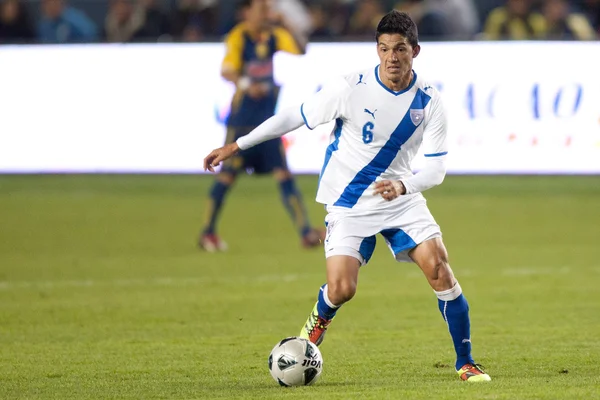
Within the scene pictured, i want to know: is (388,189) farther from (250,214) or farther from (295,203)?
(250,214)

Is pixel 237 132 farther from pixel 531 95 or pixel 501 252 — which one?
pixel 531 95

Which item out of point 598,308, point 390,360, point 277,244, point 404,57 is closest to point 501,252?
point 277,244

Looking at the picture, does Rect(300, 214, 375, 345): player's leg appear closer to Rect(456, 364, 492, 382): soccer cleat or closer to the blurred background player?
Rect(456, 364, 492, 382): soccer cleat

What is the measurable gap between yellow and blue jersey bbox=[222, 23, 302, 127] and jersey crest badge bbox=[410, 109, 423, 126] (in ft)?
21.2

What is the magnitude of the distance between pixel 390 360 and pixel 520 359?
77 cm

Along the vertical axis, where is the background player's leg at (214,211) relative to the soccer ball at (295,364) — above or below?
below

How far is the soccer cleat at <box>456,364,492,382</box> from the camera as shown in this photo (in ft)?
22.0

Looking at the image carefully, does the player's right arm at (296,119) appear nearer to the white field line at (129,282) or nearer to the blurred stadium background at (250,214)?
the blurred stadium background at (250,214)

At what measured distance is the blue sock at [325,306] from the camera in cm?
700

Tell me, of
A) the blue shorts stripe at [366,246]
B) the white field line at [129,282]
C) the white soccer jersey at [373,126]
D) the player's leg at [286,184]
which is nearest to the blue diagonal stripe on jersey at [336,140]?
the white soccer jersey at [373,126]

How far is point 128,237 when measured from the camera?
14.3 metres

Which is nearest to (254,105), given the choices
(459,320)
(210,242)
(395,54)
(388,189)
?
(210,242)

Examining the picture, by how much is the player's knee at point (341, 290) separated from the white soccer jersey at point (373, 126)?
16.7 inches

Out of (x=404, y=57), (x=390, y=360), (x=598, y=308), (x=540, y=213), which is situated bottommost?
(x=540, y=213)
